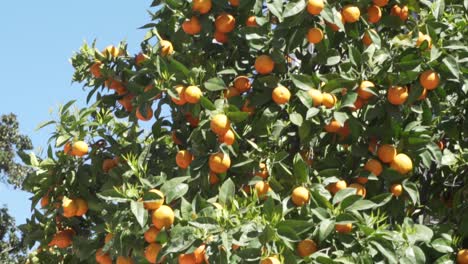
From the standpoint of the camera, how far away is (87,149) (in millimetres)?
4398

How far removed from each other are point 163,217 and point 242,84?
0.97 metres

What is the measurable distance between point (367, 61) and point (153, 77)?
44.5 inches

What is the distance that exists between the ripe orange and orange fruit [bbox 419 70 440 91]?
0.32 feet

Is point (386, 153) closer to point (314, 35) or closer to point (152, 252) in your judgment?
point (314, 35)

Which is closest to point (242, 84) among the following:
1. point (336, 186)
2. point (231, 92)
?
point (231, 92)

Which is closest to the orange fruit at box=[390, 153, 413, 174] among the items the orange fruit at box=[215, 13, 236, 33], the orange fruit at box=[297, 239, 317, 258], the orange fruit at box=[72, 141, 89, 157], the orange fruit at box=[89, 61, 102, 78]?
the orange fruit at box=[297, 239, 317, 258]

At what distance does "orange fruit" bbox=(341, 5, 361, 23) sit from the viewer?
14.0ft

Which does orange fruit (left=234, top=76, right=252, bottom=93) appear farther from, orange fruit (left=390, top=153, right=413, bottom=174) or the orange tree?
orange fruit (left=390, top=153, right=413, bottom=174)

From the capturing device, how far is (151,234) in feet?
12.1

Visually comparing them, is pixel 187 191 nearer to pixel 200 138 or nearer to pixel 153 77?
pixel 200 138

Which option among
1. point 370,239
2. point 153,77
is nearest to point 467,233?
point 370,239

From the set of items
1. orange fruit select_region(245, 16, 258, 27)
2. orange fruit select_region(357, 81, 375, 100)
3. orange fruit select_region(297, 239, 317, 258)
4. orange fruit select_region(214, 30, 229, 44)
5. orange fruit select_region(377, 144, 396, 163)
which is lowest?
orange fruit select_region(377, 144, 396, 163)

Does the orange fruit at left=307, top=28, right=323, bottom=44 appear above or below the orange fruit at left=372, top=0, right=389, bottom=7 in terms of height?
above

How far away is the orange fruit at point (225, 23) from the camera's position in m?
4.38
